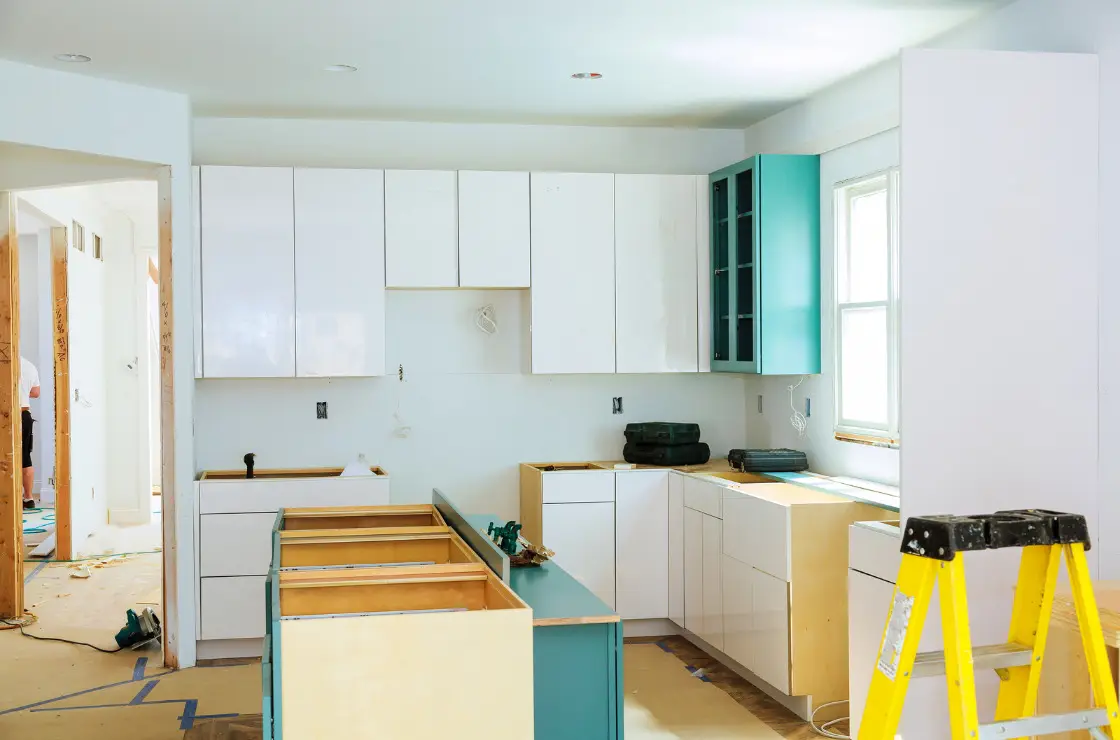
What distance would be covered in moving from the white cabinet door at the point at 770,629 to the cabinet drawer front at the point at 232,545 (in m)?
2.43

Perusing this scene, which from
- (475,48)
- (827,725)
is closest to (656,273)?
(475,48)

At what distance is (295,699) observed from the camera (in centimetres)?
229

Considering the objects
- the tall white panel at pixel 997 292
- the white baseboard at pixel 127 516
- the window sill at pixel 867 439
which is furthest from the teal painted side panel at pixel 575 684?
the white baseboard at pixel 127 516

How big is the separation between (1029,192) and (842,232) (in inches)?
72.5

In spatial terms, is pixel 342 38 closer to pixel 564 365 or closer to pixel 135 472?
pixel 564 365

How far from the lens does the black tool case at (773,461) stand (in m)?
5.56

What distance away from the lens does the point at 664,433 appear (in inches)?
233

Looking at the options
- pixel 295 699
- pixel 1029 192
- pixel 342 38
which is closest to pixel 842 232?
pixel 1029 192

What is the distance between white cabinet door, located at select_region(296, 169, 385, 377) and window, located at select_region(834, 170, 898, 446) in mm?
2392

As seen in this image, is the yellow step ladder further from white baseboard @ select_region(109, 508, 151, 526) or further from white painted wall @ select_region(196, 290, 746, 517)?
white baseboard @ select_region(109, 508, 151, 526)

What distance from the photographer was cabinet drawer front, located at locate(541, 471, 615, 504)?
5.73 metres

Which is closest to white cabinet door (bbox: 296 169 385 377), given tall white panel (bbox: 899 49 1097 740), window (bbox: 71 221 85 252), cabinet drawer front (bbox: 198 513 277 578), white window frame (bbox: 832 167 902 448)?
cabinet drawer front (bbox: 198 513 277 578)

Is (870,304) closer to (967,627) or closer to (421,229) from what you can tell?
(421,229)

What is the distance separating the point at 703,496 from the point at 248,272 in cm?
262
